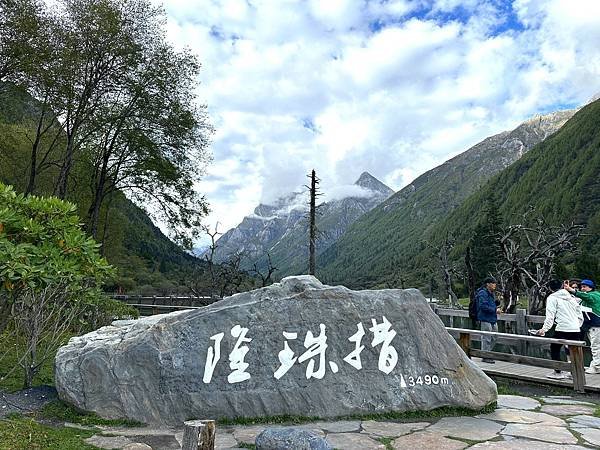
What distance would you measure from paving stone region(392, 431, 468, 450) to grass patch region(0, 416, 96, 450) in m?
2.47

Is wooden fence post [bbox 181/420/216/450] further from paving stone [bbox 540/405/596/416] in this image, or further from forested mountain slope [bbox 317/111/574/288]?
forested mountain slope [bbox 317/111/574/288]

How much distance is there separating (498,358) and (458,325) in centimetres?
978

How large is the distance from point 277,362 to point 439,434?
165 cm

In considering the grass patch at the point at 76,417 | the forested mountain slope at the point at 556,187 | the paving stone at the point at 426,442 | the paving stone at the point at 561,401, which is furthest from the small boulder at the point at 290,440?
the forested mountain slope at the point at 556,187

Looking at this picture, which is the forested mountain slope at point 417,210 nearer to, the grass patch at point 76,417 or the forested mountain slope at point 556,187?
the forested mountain slope at point 556,187

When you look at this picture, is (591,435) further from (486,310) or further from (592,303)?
(486,310)

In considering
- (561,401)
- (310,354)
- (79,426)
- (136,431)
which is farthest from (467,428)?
(79,426)

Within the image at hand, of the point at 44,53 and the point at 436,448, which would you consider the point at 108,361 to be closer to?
the point at 436,448

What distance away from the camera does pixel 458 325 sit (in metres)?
16.5

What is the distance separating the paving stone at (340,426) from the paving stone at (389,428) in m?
0.08

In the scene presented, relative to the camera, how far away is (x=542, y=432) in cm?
426

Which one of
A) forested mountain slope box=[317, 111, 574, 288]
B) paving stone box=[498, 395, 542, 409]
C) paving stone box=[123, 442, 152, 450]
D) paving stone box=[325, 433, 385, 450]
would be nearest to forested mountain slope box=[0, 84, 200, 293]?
paving stone box=[123, 442, 152, 450]

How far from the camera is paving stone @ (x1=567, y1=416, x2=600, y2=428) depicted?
4520 millimetres

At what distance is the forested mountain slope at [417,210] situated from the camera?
110 metres
